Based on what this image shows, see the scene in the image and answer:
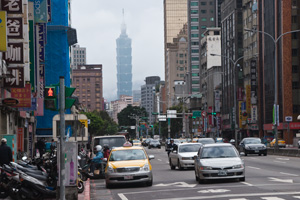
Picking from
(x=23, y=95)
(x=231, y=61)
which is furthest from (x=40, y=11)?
(x=231, y=61)

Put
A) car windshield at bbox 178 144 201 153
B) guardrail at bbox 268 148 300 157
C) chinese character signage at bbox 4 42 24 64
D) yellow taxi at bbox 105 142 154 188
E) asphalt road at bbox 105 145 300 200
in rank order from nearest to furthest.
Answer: asphalt road at bbox 105 145 300 200 → yellow taxi at bbox 105 142 154 188 → chinese character signage at bbox 4 42 24 64 → car windshield at bbox 178 144 201 153 → guardrail at bbox 268 148 300 157

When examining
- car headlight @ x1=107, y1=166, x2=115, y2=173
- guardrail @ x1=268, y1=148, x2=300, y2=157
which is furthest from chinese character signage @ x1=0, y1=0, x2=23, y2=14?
guardrail @ x1=268, y1=148, x2=300, y2=157

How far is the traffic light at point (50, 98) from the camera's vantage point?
45.9 feet

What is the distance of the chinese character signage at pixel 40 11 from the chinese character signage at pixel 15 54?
14809 mm

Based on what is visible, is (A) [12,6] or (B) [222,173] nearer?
(B) [222,173]

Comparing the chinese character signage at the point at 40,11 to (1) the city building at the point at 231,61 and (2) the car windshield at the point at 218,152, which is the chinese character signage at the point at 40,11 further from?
(1) the city building at the point at 231,61

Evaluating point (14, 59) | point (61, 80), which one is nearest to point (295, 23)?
point (14, 59)

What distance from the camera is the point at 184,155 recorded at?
107ft

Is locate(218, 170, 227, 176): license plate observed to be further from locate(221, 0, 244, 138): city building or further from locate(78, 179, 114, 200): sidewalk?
locate(221, 0, 244, 138): city building

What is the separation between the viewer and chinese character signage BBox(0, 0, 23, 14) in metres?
27.0

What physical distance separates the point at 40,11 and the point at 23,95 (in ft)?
38.9

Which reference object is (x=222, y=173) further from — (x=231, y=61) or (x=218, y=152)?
(x=231, y=61)

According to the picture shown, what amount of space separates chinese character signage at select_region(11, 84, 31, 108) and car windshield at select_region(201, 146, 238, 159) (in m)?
11.7

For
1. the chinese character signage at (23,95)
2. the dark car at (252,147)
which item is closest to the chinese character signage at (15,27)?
the chinese character signage at (23,95)
